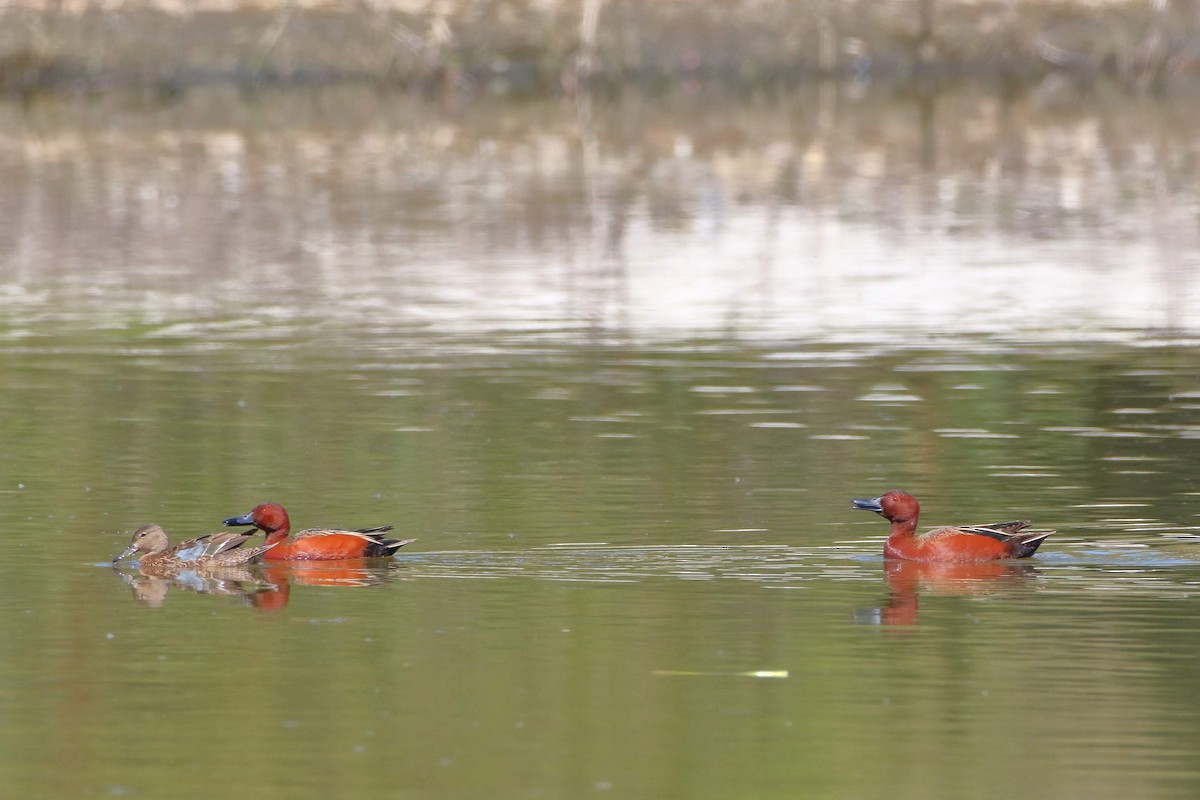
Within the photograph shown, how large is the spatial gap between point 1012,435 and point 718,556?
5.31m

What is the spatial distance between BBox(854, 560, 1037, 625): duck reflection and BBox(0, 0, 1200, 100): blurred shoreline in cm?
4918

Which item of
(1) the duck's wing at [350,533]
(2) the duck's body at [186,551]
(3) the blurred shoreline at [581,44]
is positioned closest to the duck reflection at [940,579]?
(1) the duck's wing at [350,533]

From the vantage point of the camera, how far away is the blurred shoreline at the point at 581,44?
2525 inches

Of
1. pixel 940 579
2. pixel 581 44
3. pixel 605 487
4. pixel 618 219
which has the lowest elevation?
pixel 940 579

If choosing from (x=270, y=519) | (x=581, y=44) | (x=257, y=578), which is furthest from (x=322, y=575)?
(x=581, y=44)

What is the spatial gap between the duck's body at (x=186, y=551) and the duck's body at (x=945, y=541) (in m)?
3.34

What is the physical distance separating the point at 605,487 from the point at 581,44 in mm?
49755

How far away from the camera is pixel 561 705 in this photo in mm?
11266

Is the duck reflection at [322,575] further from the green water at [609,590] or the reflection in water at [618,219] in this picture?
the reflection in water at [618,219]

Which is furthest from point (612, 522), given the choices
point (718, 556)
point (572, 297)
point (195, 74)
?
point (195, 74)

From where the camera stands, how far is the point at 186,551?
1446 centimetres

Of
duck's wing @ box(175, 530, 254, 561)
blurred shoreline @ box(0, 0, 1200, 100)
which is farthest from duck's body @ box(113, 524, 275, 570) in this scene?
blurred shoreline @ box(0, 0, 1200, 100)

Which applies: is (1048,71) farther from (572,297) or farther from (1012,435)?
(1012,435)

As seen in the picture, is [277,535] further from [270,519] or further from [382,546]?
[382,546]
